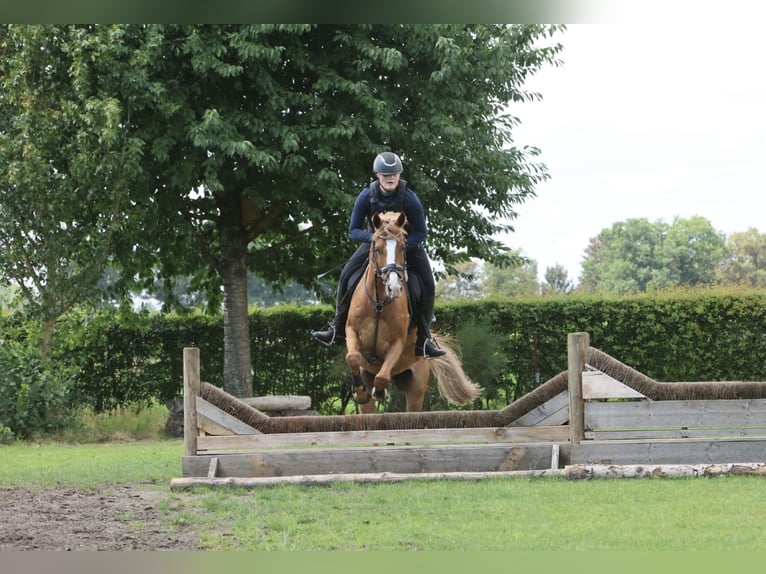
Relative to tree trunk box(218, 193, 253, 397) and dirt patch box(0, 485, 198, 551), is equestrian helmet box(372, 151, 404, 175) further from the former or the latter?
tree trunk box(218, 193, 253, 397)

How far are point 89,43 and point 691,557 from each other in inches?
521

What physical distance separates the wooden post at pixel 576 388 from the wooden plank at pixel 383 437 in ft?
0.95

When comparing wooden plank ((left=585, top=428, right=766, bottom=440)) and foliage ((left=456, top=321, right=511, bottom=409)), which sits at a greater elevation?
foliage ((left=456, top=321, right=511, bottom=409))

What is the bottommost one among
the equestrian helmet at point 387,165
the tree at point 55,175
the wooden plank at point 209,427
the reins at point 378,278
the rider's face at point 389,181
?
the wooden plank at point 209,427

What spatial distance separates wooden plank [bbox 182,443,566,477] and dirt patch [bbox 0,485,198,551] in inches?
31.6

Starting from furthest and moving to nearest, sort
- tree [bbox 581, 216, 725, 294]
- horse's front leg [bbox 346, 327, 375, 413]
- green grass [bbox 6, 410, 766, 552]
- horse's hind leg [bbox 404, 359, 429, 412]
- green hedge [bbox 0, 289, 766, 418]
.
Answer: tree [bbox 581, 216, 725, 294] < green hedge [bbox 0, 289, 766, 418] < horse's hind leg [bbox 404, 359, 429, 412] < horse's front leg [bbox 346, 327, 375, 413] < green grass [bbox 6, 410, 766, 552]

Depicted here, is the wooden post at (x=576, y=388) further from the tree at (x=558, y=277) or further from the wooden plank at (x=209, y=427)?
the tree at (x=558, y=277)

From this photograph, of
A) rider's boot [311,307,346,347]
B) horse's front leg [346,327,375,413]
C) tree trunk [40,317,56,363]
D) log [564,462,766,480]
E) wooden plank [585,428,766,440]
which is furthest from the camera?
tree trunk [40,317,56,363]

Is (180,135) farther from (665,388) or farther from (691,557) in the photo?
(691,557)

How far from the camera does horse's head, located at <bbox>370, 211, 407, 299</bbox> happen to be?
8.48 meters

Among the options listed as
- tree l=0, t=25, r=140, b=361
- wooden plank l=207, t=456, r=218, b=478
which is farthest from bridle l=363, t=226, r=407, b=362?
tree l=0, t=25, r=140, b=361

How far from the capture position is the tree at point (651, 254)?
72.4 m

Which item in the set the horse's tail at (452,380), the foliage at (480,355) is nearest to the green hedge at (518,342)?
the foliage at (480,355)
